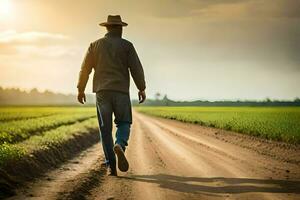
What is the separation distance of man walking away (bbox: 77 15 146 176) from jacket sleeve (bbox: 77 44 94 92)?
0.08 m

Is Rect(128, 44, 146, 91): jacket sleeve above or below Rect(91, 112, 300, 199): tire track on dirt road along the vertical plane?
above

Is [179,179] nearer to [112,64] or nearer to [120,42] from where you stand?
[112,64]

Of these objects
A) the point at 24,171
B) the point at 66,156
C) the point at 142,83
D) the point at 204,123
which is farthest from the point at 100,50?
the point at 204,123

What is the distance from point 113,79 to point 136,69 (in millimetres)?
483

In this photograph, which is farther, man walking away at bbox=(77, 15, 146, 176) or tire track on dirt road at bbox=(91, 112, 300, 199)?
man walking away at bbox=(77, 15, 146, 176)

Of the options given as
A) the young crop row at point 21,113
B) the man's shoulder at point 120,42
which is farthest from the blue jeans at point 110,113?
the young crop row at point 21,113

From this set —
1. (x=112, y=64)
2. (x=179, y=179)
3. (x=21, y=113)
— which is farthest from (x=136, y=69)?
(x=21, y=113)

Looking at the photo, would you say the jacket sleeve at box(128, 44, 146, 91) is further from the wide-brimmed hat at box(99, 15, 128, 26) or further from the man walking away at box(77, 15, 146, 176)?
the wide-brimmed hat at box(99, 15, 128, 26)

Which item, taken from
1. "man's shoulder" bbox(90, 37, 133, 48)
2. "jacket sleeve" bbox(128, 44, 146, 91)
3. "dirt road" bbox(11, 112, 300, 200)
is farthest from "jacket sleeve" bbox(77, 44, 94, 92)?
"dirt road" bbox(11, 112, 300, 200)

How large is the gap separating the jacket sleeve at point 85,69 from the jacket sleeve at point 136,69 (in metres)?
0.73

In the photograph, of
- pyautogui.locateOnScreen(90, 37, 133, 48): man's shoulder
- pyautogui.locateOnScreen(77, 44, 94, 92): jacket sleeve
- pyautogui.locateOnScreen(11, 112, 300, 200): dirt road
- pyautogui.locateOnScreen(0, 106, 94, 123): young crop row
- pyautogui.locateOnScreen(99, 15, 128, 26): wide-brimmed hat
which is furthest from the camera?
pyautogui.locateOnScreen(0, 106, 94, 123): young crop row

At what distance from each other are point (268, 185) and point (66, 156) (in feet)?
21.0

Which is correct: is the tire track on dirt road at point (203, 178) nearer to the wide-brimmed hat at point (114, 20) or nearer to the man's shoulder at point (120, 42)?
→ the man's shoulder at point (120, 42)

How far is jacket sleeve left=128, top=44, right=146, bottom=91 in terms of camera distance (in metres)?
8.59
